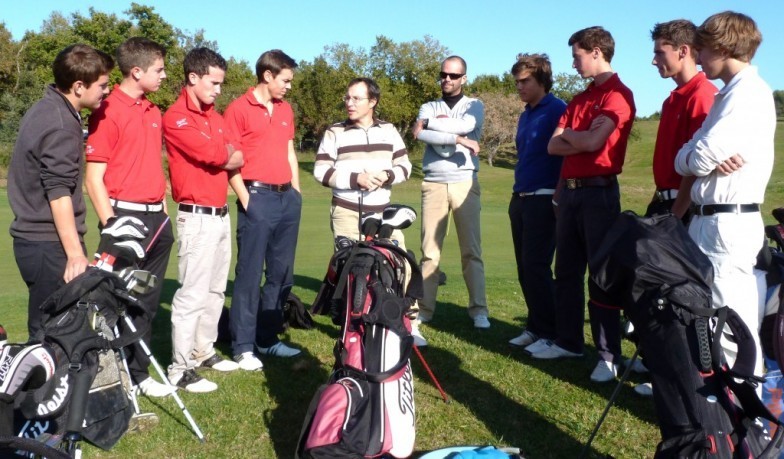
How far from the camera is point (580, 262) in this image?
17.8ft

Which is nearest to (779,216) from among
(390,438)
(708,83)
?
(708,83)

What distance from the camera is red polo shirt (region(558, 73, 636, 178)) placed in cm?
504

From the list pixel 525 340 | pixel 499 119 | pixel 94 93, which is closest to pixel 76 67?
pixel 94 93

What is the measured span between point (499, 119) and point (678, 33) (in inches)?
Answer: 1705

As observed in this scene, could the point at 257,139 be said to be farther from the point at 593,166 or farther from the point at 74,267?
the point at 593,166

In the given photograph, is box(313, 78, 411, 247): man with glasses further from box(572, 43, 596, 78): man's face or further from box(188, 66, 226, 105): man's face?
box(572, 43, 596, 78): man's face

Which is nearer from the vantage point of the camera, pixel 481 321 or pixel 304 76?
pixel 481 321

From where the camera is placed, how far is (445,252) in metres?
12.0

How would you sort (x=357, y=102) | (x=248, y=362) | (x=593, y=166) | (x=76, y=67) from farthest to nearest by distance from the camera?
(x=357, y=102), (x=248, y=362), (x=593, y=166), (x=76, y=67)

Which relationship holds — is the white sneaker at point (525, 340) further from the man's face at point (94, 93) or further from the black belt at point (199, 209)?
the man's face at point (94, 93)

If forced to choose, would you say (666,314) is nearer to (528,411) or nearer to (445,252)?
(528,411)

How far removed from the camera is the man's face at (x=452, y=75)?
21.7 feet

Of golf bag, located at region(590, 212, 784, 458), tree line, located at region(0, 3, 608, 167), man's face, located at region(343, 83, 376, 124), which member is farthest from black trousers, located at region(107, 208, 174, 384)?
tree line, located at region(0, 3, 608, 167)

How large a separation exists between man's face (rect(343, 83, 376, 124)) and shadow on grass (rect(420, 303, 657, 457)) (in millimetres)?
1983
